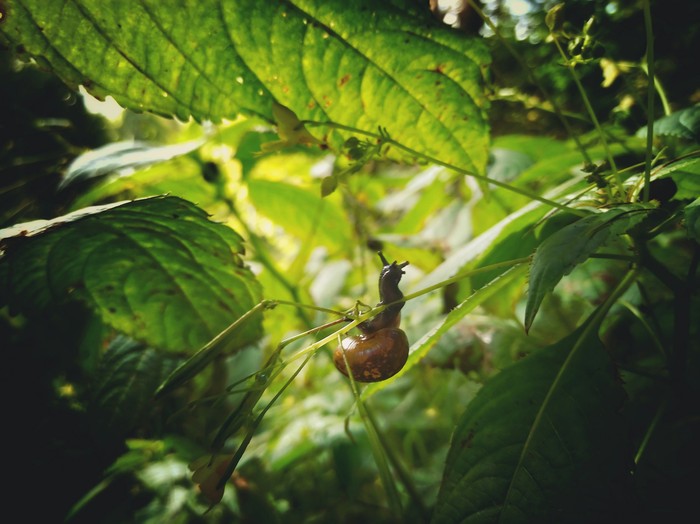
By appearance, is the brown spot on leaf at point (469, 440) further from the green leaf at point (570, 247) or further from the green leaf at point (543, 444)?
the green leaf at point (570, 247)

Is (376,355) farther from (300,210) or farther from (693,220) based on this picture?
(300,210)

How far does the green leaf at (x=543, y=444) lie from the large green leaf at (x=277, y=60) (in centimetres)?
41

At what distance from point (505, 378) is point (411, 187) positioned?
105cm

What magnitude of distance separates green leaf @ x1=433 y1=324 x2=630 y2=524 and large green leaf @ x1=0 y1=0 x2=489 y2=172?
1.34ft

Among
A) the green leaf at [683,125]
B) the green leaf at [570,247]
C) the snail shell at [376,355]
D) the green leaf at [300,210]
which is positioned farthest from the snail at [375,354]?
the green leaf at [300,210]

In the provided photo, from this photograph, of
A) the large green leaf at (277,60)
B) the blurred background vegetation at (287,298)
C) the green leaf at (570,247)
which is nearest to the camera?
the green leaf at (570,247)

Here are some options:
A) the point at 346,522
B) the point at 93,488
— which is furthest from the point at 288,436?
the point at 93,488

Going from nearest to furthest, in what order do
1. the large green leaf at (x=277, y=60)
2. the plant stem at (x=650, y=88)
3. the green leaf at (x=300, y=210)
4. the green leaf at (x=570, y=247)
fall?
the green leaf at (x=570, y=247) < the plant stem at (x=650, y=88) < the large green leaf at (x=277, y=60) < the green leaf at (x=300, y=210)

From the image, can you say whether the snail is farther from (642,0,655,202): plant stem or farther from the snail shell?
(642,0,655,202): plant stem

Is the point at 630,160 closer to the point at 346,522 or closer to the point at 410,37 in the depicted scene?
the point at 410,37

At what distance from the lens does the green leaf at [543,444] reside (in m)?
0.60

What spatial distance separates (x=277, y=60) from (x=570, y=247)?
0.58m

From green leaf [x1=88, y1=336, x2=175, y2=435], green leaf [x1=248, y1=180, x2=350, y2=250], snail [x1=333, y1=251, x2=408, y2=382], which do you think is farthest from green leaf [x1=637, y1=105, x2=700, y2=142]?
green leaf [x1=88, y1=336, x2=175, y2=435]

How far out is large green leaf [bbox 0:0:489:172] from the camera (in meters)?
0.65
